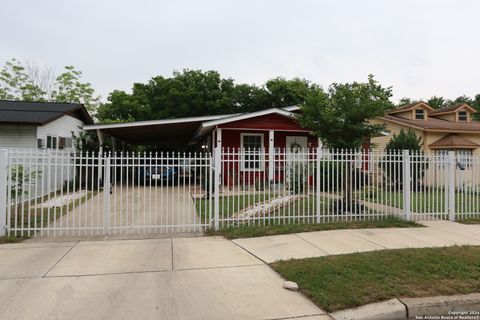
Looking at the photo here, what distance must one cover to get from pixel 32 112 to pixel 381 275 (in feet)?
49.7

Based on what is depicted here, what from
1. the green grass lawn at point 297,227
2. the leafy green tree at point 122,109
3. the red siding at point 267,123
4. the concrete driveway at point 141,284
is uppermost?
the leafy green tree at point 122,109

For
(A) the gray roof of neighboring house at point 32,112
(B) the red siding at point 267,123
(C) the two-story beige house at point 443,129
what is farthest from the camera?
(C) the two-story beige house at point 443,129

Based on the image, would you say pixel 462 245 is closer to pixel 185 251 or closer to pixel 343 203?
pixel 343 203

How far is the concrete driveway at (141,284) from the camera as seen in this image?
3832mm

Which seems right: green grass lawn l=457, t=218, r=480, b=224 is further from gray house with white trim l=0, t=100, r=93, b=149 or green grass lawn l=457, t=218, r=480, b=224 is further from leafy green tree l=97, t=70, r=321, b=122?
leafy green tree l=97, t=70, r=321, b=122

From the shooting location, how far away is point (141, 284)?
4.59 m

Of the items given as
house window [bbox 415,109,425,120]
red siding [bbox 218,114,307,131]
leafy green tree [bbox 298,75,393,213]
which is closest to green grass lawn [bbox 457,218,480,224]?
leafy green tree [bbox 298,75,393,213]

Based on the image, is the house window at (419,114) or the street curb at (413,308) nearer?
the street curb at (413,308)

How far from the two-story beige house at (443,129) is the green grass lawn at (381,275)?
14.4 m

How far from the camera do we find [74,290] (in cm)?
437

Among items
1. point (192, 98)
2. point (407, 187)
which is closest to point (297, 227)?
point (407, 187)

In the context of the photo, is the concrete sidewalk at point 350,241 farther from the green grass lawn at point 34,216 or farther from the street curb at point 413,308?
the green grass lawn at point 34,216

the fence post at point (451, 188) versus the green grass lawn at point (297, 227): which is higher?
the fence post at point (451, 188)

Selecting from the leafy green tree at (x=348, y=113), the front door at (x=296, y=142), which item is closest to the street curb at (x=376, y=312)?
the leafy green tree at (x=348, y=113)
